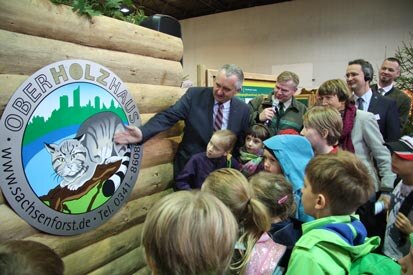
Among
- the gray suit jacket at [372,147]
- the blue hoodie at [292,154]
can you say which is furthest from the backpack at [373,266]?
the gray suit jacket at [372,147]

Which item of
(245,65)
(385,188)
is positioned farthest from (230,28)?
(385,188)

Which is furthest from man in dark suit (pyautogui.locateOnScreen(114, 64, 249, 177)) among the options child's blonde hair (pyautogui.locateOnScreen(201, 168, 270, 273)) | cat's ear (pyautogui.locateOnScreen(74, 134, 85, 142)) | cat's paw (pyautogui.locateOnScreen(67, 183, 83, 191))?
child's blonde hair (pyautogui.locateOnScreen(201, 168, 270, 273))

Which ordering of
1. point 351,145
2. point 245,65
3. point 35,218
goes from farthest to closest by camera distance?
point 245,65
point 351,145
point 35,218

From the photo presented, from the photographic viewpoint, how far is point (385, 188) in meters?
2.82

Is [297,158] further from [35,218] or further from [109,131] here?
[35,218]

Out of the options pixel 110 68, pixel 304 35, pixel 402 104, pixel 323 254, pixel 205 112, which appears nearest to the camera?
pixel 323 254

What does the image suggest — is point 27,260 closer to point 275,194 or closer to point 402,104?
point 275,194

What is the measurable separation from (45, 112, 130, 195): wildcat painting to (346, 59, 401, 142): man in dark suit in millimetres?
2216

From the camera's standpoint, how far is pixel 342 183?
166cm

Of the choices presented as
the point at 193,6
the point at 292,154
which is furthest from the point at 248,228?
the point at 193,6

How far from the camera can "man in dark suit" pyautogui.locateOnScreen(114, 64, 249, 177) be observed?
3027 millimetres

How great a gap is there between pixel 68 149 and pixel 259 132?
170 centimetres

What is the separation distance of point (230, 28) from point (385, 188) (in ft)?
33.4

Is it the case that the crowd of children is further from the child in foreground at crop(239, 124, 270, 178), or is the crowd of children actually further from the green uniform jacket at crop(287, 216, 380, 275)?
the child in foreground at crop(239, 124, 270, 178)
